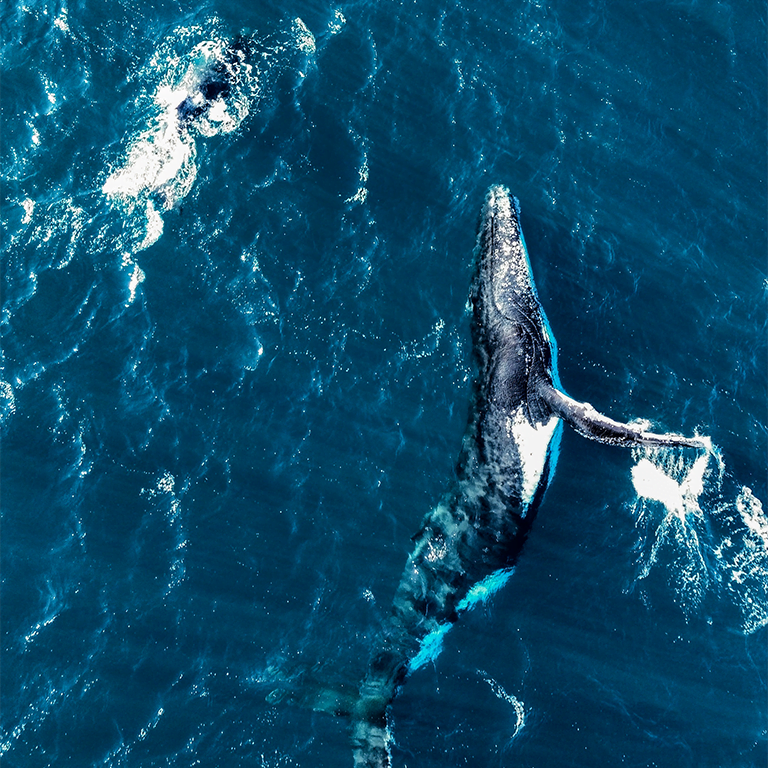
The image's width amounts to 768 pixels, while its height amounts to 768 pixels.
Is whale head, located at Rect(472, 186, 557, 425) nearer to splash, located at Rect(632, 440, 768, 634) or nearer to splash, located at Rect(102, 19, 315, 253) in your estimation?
splash, located at Rect(632, 440, 768, 634)

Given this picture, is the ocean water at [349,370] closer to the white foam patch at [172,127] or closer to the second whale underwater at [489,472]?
the white foam patch at [172,127]

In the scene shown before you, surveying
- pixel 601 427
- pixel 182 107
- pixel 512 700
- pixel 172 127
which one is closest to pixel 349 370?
pixel 601 427

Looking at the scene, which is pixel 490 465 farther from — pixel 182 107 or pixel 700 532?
pixel 182 107

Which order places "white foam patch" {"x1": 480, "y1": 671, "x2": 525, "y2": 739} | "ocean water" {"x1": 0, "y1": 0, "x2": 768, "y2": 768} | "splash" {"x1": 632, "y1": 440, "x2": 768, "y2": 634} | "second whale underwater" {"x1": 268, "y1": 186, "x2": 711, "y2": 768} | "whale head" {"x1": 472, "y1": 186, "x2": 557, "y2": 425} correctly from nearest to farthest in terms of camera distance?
"ocean water" {"x1": 0, "y1": 0, "x2": 768, "y2": 768}, "second whale underwater" {"x1": 268, "y1": 186, "x2": 711, "y2": 768}, "white foam patch" {"x1": 480, "y1": 671, "x2": 525, "y2": 739}, "splash" {"x1": 632, "y1": 440, "x2": 768, "y2": 634}, "whale head" {"x1": 472, "y1": 186, "x2": 557, "y2": 425}

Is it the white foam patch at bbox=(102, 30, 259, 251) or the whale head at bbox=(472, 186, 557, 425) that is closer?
the white foam patch at bbox=(102, 30, 259, 251)

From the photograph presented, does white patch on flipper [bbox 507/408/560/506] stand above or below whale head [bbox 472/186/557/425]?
below

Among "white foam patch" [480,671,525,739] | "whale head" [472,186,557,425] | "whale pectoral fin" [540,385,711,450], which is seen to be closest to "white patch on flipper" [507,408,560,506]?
"whale head" [472,186,557,425]
